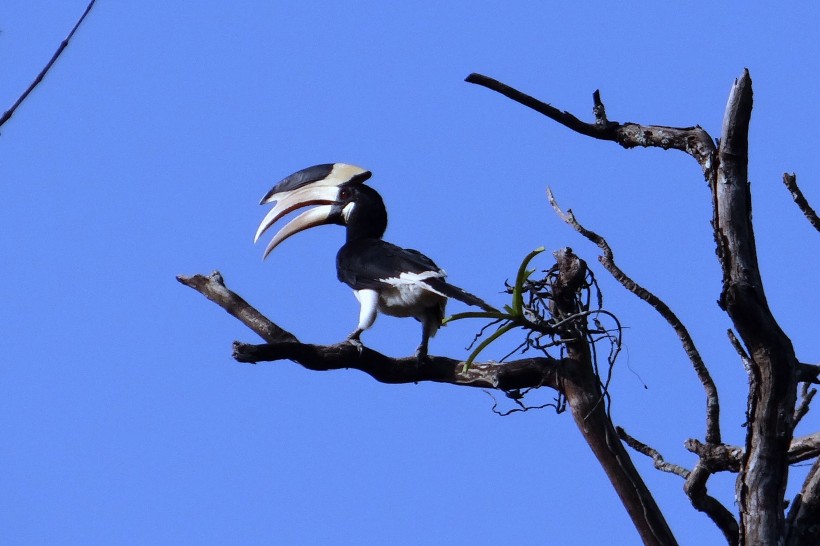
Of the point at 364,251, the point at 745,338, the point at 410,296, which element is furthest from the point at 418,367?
the point at 745,338

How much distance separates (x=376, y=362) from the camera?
439 centimetres

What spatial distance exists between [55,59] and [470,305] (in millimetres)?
3152

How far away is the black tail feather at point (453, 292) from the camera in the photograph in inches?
181

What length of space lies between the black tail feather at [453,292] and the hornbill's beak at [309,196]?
123 cm

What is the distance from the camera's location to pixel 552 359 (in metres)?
4.24

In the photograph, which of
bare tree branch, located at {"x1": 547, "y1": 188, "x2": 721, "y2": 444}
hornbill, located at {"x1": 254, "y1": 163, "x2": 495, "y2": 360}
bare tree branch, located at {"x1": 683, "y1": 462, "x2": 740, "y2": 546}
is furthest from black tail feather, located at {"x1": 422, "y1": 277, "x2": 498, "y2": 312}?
bare tree branch, located at {"x1": 683, "y1": 462, "x2": 740, "y2": 546}

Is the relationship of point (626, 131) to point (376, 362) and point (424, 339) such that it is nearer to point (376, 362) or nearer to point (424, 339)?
point (376, 362)

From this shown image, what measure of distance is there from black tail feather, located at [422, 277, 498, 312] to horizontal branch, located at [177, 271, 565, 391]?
0.82 feet

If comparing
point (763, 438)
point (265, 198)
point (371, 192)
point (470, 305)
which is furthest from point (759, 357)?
point (265, 198)

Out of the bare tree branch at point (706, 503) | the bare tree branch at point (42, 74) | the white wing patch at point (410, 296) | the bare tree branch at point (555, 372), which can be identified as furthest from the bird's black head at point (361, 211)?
the bare tree branch at point (42, 74)

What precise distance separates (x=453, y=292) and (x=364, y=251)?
2.85 feet

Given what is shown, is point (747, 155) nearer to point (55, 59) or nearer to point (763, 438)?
point (763, 438)

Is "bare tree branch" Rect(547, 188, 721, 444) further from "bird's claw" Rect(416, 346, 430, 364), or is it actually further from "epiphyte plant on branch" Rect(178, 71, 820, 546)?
"bird's claw" Rect(416, 346, 430, 364)

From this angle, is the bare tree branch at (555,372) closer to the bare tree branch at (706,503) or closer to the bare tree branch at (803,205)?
the bare tree branch at (706,503)
